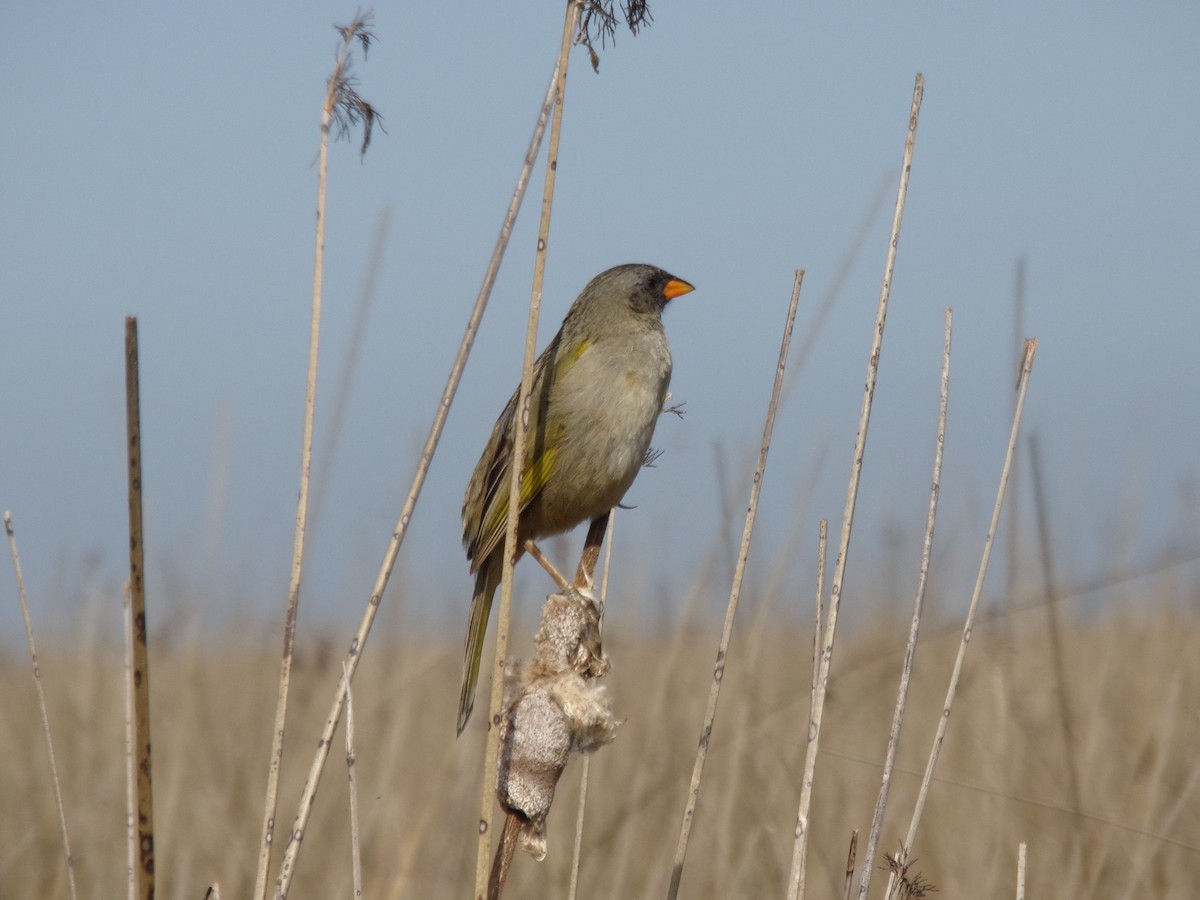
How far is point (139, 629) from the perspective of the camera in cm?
145

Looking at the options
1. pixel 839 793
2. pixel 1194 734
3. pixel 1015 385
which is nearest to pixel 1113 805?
pixel 1194 734

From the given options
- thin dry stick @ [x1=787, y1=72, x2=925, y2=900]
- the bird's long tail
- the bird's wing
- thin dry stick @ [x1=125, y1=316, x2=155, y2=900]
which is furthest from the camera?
the bird's wing

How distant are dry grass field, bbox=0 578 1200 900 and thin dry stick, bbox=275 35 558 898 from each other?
1595mm

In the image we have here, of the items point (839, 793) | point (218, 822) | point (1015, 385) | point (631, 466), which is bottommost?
point (218, 822)

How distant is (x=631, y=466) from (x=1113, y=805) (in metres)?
1.98

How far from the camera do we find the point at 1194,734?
4105 millimetres

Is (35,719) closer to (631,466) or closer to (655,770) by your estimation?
(655,770)

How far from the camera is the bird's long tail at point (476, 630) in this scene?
297 cm

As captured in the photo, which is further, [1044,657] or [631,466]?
[1044,657]

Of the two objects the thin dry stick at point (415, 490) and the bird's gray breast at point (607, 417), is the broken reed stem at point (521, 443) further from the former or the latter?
the bird's gray breast at point (607, 417)

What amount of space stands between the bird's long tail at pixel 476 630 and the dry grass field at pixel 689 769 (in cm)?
57

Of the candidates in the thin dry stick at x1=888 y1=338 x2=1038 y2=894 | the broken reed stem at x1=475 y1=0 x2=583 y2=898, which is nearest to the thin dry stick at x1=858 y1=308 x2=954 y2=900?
the thin dry stick at x1=888 y1=338 x2=1038 y2=894

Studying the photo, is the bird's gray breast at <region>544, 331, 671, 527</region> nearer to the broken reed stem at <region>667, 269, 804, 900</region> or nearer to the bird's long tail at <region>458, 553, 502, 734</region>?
the bird's long tail at <region>458, 553, 502, 734</region>

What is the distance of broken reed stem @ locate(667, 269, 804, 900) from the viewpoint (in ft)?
7.43
